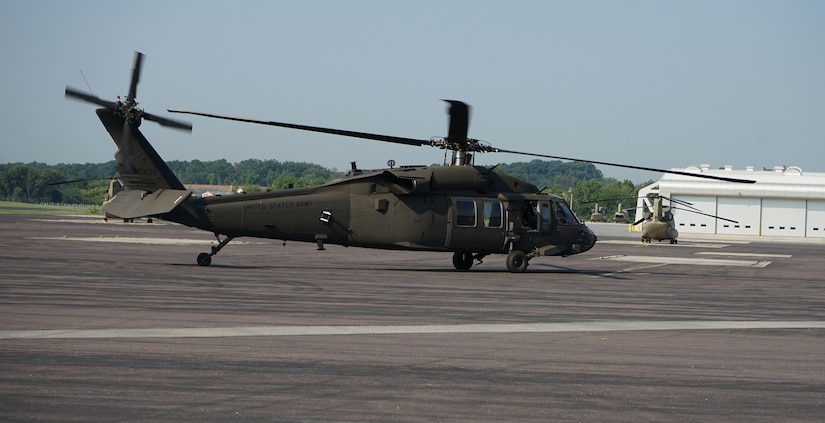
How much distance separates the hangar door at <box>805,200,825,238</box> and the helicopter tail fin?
102295 millimetres

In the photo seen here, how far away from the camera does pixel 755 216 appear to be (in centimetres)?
11362

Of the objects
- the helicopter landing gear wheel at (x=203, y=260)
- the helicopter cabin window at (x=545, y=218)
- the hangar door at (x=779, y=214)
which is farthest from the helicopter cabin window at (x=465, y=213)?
A: the hangar door at (x=779, y=214)

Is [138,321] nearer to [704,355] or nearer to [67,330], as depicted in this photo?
[67,330]

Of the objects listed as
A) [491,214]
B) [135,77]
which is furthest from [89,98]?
[491,214]

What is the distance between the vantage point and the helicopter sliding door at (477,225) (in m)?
27.8

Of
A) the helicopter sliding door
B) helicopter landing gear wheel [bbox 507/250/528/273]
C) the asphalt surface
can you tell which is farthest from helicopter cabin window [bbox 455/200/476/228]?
the asphalt surface

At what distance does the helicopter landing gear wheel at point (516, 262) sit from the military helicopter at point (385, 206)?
0.03 meters

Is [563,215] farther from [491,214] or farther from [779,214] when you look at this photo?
[779,214]

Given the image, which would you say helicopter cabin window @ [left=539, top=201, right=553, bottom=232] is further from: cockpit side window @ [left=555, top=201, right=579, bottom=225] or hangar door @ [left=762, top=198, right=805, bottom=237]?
hangar door @ [left=762, top=198, right=805, bottom=237]

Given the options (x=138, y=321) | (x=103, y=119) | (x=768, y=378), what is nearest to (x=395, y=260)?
(x=103, y=119)

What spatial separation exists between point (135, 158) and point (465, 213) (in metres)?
9.34

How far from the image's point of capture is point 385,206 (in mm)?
27312

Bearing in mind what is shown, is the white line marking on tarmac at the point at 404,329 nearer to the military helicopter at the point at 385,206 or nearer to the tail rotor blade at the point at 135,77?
the military helicopter at the point at 385,206

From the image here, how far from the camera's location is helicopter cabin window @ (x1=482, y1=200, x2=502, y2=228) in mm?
28156
